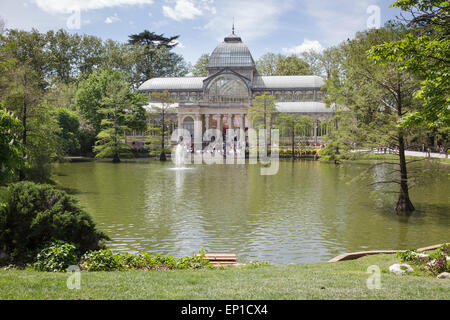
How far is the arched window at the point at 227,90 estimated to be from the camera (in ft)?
218

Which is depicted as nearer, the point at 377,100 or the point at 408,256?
the point at 408,256

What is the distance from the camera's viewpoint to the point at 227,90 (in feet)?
219

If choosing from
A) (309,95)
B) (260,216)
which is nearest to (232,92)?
(309,95)

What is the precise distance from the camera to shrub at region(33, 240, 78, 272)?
332 inches

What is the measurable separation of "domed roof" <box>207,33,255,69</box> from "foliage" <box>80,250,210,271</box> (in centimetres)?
6131

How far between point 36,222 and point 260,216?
879 centimetres

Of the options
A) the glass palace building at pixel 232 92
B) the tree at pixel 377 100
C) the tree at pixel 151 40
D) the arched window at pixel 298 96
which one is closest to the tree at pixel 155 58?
the tree at pixel 151 40

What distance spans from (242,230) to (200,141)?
4721 cm

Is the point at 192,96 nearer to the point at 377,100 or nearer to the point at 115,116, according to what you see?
the point at 115,116

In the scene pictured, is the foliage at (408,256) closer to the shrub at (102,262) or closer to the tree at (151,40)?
the shrub at (102,262)

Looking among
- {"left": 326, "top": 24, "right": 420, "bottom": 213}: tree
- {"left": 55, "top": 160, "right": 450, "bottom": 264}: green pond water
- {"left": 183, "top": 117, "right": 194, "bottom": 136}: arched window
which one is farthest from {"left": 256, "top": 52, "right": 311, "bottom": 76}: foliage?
{"left": 326, "top": 24, "right": 420, "bottom": 213}: tree

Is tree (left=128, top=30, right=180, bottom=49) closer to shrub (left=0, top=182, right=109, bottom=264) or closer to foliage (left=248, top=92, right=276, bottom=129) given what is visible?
foliage (left=248, top=92, right=276, bottom=129)

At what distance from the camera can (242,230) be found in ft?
45.2
